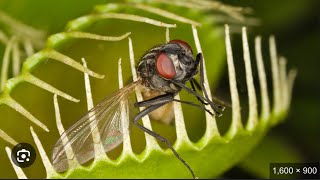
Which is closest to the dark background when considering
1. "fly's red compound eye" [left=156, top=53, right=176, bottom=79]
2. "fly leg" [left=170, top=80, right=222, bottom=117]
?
"fly leg" [left=170, top=80, right=222, bottom=117]

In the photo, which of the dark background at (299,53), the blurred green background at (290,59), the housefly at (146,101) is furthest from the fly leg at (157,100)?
the dark background at (299,53)

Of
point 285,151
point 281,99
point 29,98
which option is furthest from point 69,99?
point 285,151

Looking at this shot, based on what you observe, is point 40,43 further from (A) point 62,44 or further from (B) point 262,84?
(B) point 262,84

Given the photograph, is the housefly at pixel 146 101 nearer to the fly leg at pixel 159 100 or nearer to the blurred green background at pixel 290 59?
the fly leg at pixel 159 100

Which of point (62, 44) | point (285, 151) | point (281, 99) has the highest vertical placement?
point (62, 44)

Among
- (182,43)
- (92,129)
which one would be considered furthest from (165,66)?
(92,129)

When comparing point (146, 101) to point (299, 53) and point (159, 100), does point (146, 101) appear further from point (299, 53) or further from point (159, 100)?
point (299, 53)
